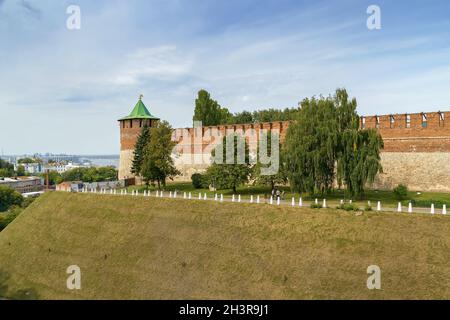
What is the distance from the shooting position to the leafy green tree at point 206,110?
53.8 m

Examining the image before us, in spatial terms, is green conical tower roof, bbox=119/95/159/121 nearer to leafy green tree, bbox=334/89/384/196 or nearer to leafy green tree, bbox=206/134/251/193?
leafy green tree, bbox=206/134/251/193

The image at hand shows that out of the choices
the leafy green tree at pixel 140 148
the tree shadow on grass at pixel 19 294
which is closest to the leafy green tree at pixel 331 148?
the tree shadow on grass at pixel 19 294

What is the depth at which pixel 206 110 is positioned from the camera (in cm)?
5412

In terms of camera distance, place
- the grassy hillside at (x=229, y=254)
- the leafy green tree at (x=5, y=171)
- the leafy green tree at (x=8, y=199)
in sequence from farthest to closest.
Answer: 1. the leafy green tree at (x=5, y=171)
2. the leafy green tree at (x=8, y=199)
3. the grassy hillside at (x=229, y=254)

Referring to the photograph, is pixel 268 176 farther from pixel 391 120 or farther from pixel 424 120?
pixel 424 120

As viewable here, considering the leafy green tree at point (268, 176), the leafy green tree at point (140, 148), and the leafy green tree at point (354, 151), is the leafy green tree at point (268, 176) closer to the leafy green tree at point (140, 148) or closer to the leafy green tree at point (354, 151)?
the leafy green tree at point (354, 151)

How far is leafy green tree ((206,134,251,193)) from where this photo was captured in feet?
101

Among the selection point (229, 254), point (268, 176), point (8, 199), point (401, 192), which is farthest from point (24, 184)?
point (401, 192)

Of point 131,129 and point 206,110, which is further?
point 206,110

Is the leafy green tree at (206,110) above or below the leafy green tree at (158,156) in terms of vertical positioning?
above

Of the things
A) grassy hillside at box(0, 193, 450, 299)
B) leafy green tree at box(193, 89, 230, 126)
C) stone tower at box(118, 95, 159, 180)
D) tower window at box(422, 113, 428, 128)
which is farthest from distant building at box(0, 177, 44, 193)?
tower window at box(422, 113, 428, 128)

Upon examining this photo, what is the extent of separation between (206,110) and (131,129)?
11.9 metres

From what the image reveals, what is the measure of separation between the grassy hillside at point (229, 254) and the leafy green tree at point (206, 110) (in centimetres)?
Answer: 2684
